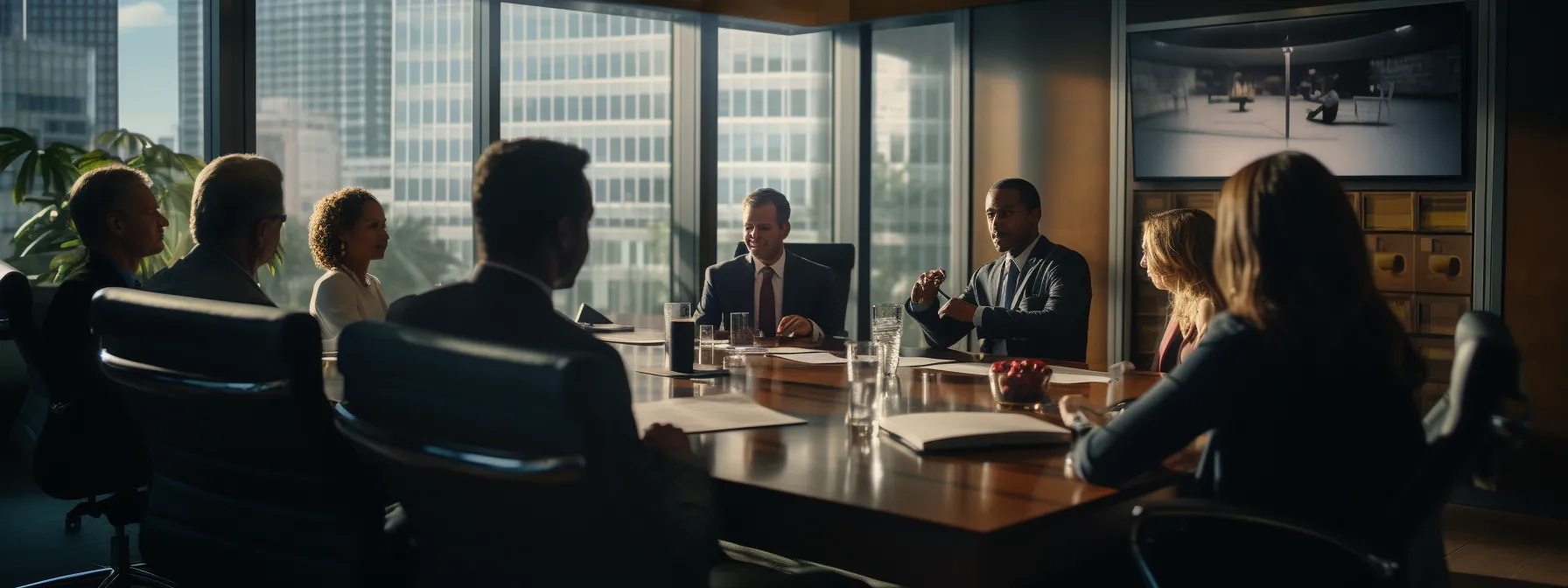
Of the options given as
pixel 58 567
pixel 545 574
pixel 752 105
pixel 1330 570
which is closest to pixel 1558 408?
pixel 1330 570

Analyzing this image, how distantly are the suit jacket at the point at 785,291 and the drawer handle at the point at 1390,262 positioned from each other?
7.91 ft

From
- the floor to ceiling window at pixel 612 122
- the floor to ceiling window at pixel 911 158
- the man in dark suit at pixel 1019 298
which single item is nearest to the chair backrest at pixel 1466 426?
the man in dark suit at pixel 1019 298

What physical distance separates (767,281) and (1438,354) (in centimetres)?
→ 290

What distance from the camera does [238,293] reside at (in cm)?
272

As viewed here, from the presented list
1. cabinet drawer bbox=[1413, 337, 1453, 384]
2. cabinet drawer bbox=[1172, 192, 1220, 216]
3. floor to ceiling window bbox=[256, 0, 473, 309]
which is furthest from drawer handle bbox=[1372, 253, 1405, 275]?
floor to ceiling window bbox=[256, 0, 473, 309]

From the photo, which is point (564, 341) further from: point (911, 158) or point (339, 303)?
point (911, 158)

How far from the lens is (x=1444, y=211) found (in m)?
5.03

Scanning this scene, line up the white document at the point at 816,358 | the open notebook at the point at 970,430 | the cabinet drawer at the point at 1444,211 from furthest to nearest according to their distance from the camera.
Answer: the cabinet drawer at the point at 1444,211, the white document at the point at 816,358, the open notebook at the point at 970,430

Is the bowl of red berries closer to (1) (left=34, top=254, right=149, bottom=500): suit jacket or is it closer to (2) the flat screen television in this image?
(1) (left=34, top=254, right=149, bottom=500): suit jacket

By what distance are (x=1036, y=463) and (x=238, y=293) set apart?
181 centimetres

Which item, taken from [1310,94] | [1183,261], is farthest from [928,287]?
[1310,94]

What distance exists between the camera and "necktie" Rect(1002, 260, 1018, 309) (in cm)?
471

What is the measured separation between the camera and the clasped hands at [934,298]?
14.0 feet

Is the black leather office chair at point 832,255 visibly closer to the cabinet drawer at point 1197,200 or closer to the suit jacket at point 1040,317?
the suit jacket at point 1040,317
